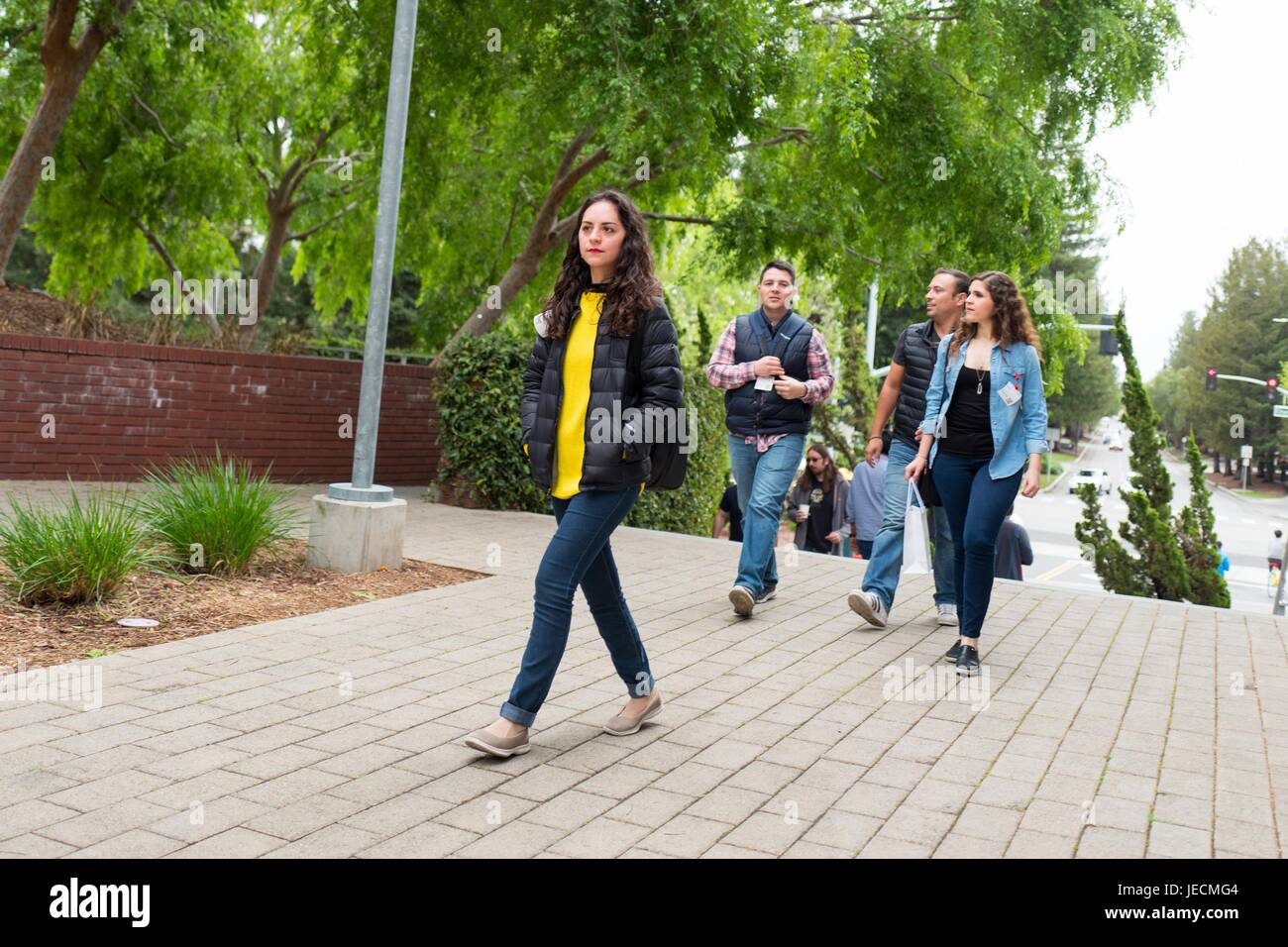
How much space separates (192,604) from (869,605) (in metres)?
3.87

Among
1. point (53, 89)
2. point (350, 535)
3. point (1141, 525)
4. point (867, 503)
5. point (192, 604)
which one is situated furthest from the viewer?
point (1141, 525)

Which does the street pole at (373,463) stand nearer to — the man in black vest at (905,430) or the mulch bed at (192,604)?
the mulch bed at (192,604)

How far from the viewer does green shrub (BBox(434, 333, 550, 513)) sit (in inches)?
486

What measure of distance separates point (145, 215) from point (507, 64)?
9.51 m

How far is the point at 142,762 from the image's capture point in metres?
4.28

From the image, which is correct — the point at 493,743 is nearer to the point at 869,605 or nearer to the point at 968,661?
the point at 968,661

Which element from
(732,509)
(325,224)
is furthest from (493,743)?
(325,224)

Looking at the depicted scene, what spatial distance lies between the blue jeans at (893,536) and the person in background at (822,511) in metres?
3.83

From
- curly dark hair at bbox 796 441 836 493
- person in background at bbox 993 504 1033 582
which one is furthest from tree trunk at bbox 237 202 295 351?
person in background at bbox 993 504 1033 582

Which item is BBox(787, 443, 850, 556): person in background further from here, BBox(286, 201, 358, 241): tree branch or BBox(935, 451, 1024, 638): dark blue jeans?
BBox(286, 201, 358, 241): tree branch

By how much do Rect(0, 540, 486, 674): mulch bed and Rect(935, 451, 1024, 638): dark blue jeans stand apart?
3.44 m

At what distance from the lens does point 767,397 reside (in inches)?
297
